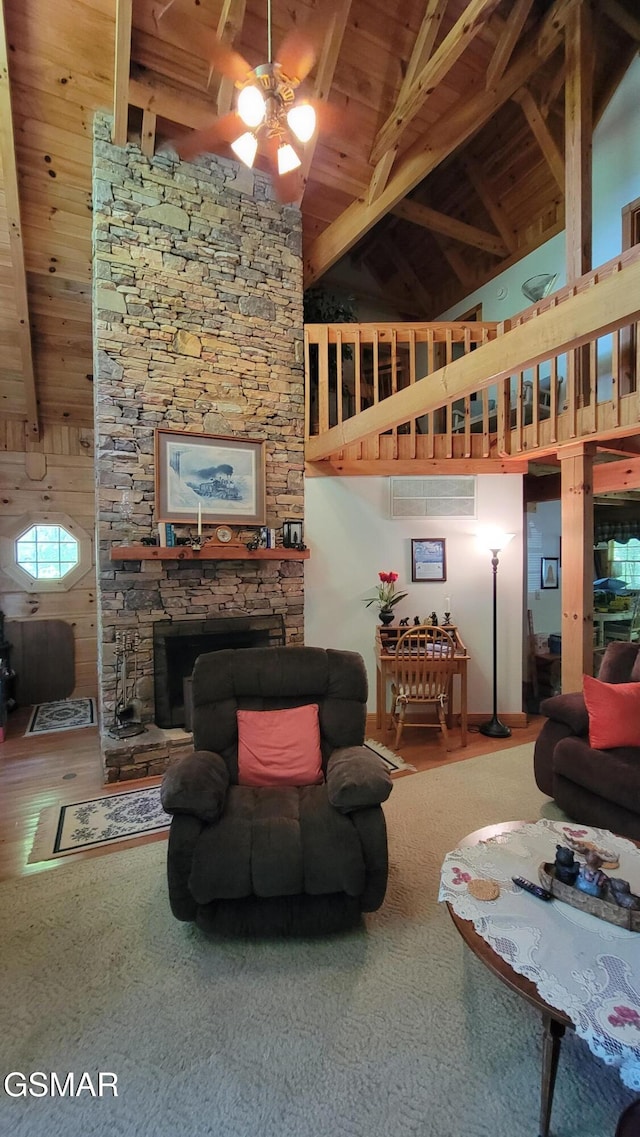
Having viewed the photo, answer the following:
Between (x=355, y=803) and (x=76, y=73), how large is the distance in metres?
4.99

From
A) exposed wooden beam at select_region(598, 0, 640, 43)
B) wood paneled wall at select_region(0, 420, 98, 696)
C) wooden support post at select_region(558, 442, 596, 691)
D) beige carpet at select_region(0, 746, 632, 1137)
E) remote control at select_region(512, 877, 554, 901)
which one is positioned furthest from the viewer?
wood paneled wall at select_region(0, 420, 98, 696)

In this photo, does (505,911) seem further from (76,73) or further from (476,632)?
(76,73)

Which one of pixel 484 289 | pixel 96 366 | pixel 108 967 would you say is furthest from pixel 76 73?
pixel 108 967

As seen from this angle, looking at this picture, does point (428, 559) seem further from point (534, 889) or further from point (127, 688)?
point (534, 889)

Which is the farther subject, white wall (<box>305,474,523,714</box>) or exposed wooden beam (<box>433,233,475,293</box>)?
exposed wooden beam (<box>433,233,475,293</box>)

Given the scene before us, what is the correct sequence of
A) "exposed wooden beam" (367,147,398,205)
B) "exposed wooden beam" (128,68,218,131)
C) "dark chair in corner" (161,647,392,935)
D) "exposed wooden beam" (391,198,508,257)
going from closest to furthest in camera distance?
"dark chair in corner" (161,647,392,935) < "exposed wooden beam" (128,68,218,131) < "exposed wooden beam" (367,147,398,205) < "exposed wooden beam" (391,198,508,257)

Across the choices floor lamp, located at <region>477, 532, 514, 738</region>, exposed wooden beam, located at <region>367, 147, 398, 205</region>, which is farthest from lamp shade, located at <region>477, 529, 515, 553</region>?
exposed wooden beam, located at <region>367, 147, 398, 205</region>

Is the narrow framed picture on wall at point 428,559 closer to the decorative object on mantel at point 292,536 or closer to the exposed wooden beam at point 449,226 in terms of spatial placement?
the decorative object on mantel at point 292,536

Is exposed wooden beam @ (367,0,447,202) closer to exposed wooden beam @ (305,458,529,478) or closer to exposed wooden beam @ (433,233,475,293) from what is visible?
exposed wooden beam @ (433,233,475,293)

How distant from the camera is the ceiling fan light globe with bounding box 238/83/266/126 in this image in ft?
6.80

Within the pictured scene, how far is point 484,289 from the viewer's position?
6000 millimetres

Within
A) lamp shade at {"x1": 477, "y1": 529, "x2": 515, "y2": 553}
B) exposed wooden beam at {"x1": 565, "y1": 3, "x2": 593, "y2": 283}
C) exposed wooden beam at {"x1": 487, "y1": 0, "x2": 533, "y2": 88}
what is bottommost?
lamp shade at {"x1": 477, "y1": 529, "x2": 515, "y2": 553}

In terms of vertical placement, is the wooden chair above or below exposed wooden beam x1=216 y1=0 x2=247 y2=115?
below

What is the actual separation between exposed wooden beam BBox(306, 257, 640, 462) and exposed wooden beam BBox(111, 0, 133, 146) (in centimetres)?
268
